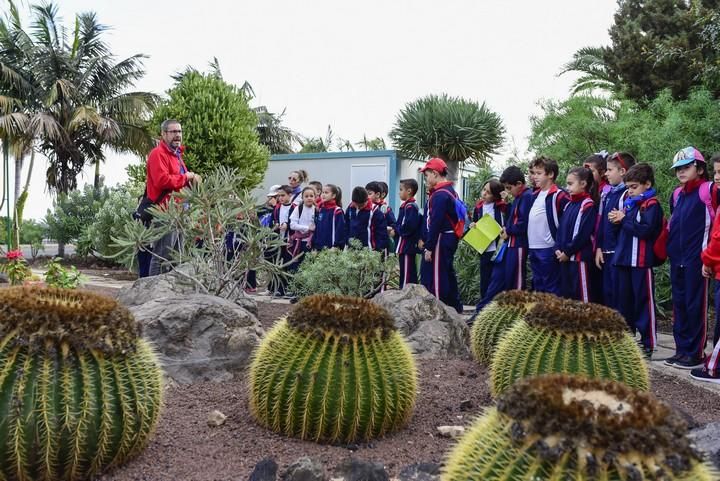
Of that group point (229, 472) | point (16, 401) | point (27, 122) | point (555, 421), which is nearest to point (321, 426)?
point (229, 472)

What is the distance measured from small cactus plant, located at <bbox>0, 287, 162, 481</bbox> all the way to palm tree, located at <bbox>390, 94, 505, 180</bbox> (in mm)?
19070

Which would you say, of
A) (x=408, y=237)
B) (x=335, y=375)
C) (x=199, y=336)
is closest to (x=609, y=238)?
(x=408, y=237)

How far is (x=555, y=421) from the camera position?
1803mm

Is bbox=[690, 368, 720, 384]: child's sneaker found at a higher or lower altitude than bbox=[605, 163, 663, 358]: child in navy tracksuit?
lower

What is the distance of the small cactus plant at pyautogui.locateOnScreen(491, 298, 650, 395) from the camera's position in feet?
12.0

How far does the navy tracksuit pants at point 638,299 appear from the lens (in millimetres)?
6281

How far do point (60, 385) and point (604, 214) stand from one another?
18.3 ft

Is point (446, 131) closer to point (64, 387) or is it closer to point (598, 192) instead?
point (598, 192)

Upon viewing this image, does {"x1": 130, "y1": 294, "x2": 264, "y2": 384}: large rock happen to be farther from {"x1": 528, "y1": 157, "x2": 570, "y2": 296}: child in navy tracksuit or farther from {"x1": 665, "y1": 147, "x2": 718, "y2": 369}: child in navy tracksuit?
{"x1": 528, "y1": 157, "x2": 570, "y2": 296}: child in navy tracksuit

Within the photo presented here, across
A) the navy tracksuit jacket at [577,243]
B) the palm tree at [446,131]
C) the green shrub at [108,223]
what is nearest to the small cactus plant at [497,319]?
the navy tracksuit jacket at [577,243]

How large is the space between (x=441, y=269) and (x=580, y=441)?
6945mm

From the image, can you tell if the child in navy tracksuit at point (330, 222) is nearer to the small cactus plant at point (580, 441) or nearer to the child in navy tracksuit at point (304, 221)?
the child in navy tracksuit at point (304, 221)

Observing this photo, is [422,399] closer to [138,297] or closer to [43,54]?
[138,297]

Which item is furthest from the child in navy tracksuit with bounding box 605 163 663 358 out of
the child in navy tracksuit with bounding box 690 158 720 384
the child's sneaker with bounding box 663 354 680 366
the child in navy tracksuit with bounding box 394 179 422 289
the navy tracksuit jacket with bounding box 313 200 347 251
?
the navy tracksuit jacket with bounding box 313 200 347 251
